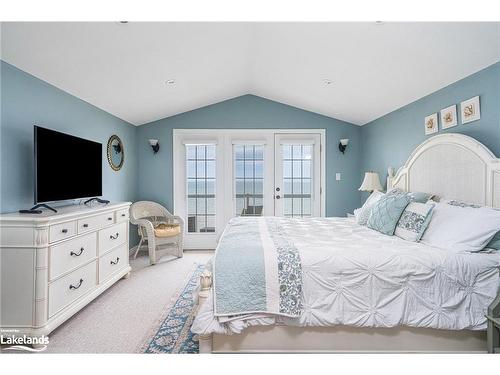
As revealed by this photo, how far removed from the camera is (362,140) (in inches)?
186

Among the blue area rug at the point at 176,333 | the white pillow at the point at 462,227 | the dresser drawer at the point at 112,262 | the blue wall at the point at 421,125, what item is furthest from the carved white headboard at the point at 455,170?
the dresser drawer at the point at 112,262

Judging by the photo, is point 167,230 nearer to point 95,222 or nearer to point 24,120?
point 95,222

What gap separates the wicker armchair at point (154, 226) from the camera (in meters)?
3.85

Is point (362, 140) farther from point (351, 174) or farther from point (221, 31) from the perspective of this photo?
point (221, 31)

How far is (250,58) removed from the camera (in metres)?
3.32

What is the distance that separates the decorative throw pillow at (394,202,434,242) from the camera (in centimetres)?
213

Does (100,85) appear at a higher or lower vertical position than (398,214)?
higher

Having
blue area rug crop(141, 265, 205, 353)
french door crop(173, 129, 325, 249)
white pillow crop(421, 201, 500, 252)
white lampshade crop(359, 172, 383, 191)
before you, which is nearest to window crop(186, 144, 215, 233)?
french door crop(173, 129, 325, 249)

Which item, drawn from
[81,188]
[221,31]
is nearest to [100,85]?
[81,188]

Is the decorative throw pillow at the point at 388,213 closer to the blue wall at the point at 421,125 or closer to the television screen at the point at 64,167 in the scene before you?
the blue wall at the point at 421,125

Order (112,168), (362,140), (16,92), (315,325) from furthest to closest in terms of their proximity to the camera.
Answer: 1. (362,140)
2. (112,168)
3. (16,92)
4. (315,325)

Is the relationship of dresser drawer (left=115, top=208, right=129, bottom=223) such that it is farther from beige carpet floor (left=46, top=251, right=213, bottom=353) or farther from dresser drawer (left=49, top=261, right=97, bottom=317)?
beige carpet floor (left=46, top=251, right=213, bottom=353)

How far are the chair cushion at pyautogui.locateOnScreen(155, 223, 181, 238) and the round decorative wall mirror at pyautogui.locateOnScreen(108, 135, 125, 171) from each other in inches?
40.6
